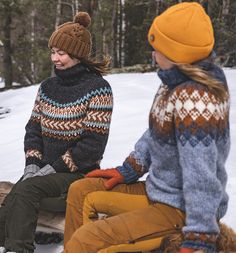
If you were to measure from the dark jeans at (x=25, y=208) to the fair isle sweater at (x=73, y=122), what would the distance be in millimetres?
213

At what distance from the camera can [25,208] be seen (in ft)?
10.7

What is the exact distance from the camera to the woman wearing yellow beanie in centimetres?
231

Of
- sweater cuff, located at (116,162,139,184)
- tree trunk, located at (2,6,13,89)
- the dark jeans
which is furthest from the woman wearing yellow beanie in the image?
tree trunk, located at (2,6,13,89)

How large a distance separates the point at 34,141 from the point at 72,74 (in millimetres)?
642

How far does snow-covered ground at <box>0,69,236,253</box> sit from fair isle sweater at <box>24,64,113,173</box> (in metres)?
0.71

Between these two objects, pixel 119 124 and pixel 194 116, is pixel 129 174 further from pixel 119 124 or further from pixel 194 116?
pixel 119 124

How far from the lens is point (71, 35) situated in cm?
376

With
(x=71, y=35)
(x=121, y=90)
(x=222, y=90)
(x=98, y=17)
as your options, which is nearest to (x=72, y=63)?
(x=71, y=35)

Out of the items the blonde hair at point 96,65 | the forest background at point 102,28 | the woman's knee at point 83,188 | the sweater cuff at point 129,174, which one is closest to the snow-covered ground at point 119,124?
the woman's knee at point 83,188

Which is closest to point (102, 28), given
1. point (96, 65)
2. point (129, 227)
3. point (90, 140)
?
point (96, 65)

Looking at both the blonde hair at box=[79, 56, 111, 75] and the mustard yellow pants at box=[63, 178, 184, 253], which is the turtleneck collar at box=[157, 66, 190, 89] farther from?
the blonde hair at box=[79, 56, 111, 75]

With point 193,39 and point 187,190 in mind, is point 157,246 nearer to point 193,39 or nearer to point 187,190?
point 187,190

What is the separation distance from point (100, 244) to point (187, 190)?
560mm

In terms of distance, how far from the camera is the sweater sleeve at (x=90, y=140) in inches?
141
